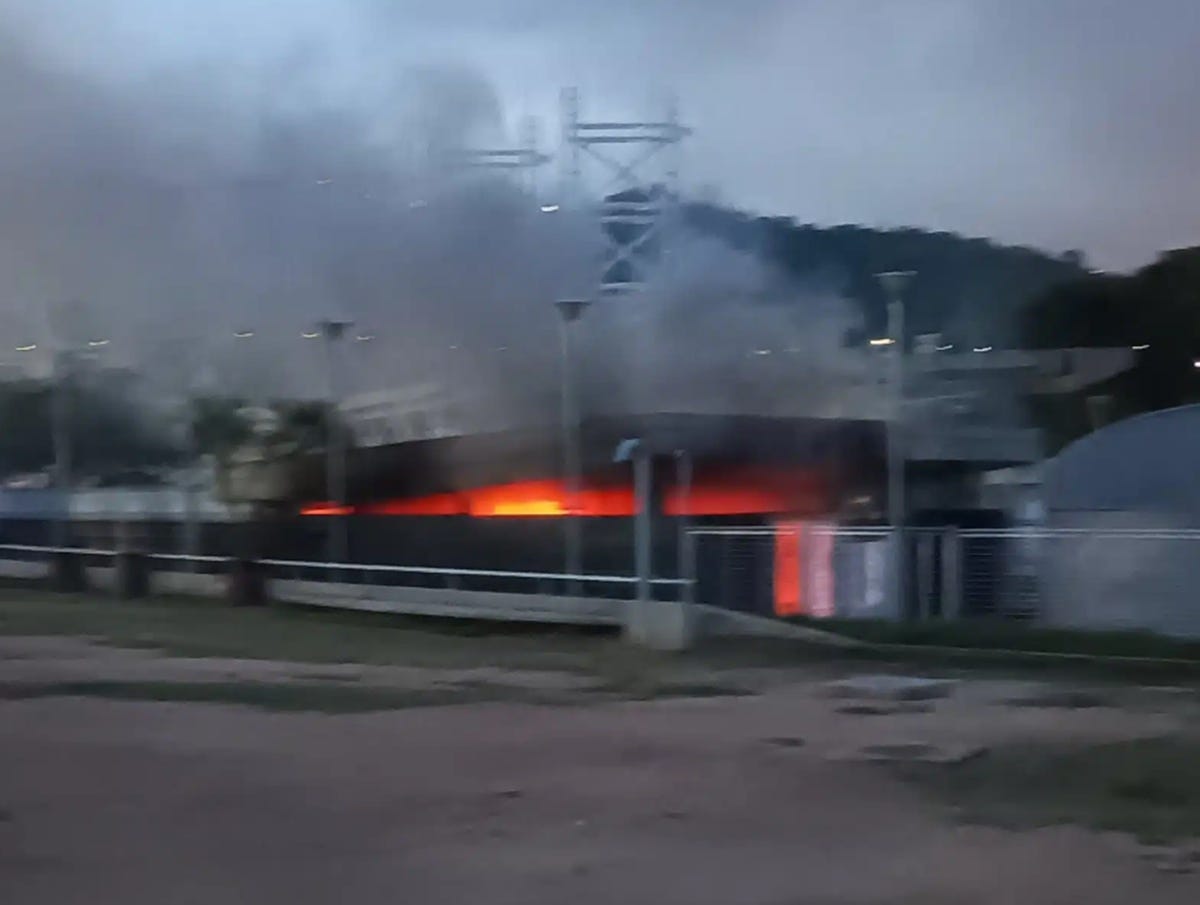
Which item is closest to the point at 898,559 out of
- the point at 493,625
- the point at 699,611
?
the point at 699,611

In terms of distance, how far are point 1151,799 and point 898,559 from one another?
33.5 ft

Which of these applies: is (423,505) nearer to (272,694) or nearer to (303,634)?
(303,634)

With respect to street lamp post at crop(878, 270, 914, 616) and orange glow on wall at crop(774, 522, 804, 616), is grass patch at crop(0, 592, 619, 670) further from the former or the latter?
street lamp post at crop(878, 270, 914, 616)

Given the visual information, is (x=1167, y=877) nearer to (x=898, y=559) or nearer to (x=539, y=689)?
(x=539, y=689)

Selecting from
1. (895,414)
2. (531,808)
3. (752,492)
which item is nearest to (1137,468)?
(895,414)

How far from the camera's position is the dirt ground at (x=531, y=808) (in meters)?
7.55

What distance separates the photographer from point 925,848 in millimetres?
8422

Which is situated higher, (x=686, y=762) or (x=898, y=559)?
(x=898, y=559)

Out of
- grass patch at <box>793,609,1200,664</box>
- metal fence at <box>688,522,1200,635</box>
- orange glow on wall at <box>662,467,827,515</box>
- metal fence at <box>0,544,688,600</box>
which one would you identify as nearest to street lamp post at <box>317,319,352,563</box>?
metal fence at <box>0,544,688,600</box>

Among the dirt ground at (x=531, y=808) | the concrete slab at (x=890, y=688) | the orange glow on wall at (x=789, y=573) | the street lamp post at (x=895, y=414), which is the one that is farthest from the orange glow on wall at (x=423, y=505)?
the dirt ground at (x=531, y=808)

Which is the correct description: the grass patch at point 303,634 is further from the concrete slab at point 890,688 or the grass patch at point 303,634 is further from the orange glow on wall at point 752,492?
the orange glow on wall at point 752,492

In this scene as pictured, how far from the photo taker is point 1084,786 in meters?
10.2

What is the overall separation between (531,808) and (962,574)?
11.3 m

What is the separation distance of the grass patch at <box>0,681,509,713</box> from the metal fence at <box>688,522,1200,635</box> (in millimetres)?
6221
